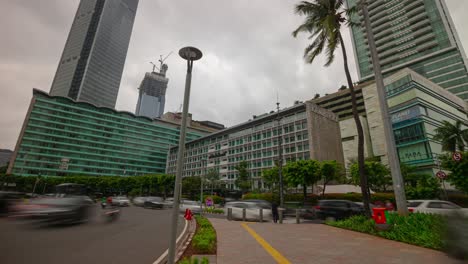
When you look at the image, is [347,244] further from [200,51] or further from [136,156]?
[136,156]

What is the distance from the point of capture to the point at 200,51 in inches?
190

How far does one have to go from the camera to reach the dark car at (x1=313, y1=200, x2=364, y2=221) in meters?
14.2

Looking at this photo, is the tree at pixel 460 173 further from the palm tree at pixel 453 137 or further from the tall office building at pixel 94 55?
the tall office building at pixel 94 55

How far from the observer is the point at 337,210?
14414mm

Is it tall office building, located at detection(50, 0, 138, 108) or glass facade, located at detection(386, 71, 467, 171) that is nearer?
glass facade, located at detection(386, 71, 467, 171)

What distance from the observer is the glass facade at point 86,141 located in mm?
81625

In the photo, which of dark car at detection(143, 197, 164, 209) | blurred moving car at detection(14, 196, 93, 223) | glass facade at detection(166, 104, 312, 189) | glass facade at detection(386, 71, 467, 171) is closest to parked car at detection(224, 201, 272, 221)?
blurred moving car at detection(14, 196, 93, 223)

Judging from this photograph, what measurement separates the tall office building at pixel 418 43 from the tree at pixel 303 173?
53.9m

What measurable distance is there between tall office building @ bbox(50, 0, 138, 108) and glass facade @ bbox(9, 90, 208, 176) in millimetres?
39116

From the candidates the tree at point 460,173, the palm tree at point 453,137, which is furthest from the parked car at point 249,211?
the palm tree at point 453,137

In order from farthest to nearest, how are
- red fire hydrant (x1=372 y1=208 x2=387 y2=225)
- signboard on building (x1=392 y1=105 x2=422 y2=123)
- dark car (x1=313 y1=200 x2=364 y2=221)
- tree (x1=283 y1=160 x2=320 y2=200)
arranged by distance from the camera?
signboard on building (x1=392 y1=105 x2=422 y2=123), tree (x1=283 y1=160 x2=320 y2=200), dark car (x1=313 y1=200 x2=364 y2=221), red fire hydrant (x1=372 y1=208 x2=387 y2=225)

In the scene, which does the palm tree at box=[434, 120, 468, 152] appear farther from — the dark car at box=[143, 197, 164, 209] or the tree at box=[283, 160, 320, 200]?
the dark car at box=[143, 197, 164, 209]

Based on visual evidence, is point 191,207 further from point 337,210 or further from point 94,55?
point 94,55

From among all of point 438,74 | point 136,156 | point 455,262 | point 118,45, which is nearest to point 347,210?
point 455,262
